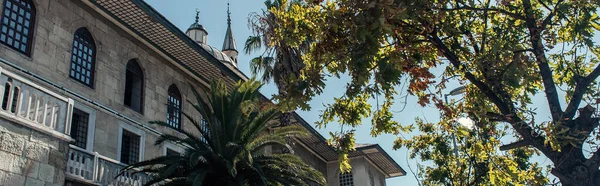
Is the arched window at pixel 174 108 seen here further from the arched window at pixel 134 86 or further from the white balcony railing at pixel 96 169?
the white balcony railing at pixel 96 169

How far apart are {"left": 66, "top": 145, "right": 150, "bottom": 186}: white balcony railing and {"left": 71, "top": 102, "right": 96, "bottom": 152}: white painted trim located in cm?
53

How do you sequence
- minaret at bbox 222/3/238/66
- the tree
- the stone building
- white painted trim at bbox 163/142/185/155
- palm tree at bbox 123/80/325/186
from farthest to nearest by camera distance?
1. minaret at bbox 222/3/238/66
2. white painted trim at bbox 163/142/185/155
3. palm tree at bbox 123/80/325/186
4. the stone building
5. the tree

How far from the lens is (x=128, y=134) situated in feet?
51.5

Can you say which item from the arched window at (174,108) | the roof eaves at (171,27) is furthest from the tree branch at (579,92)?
the arched window at (174,108)

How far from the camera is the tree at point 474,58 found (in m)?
5.60

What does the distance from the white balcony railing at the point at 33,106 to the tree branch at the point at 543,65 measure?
7672 mm

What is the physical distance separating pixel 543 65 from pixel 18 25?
432 inches

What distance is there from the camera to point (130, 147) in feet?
51.4

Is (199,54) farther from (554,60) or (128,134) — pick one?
(554,60)

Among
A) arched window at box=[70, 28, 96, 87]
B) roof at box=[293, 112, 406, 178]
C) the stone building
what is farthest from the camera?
roof at box=[293, 112, 406, 178]

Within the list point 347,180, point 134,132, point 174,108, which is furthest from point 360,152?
point 134,132

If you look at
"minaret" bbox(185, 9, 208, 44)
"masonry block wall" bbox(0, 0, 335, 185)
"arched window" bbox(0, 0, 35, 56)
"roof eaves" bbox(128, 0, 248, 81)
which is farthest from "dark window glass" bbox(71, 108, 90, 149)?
"minaret" bbox(185, 9, 208, 44)

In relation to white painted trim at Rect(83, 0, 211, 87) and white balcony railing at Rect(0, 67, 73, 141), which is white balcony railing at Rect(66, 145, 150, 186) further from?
white painted trim at Rect(83, 0, 211, 87)

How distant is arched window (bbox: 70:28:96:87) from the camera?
46.5ft
